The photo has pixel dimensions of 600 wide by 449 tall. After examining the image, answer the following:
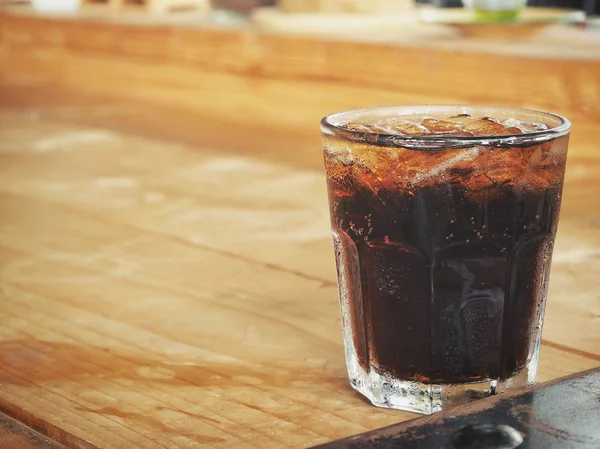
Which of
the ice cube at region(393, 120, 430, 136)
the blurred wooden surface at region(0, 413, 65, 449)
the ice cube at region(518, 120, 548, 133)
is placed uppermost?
the ice cube at region(393, 120, 430, 136)

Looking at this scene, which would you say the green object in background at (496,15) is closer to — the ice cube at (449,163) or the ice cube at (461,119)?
the ice cube at (461,119)

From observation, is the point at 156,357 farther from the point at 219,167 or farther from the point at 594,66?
the point at 594,66

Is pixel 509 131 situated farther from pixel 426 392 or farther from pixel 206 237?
pixel 206 237

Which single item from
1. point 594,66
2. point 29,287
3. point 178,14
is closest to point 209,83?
point 178,14

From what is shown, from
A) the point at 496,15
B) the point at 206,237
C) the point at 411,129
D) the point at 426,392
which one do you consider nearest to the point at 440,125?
the point at 411,129

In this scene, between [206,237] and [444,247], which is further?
[206,237]

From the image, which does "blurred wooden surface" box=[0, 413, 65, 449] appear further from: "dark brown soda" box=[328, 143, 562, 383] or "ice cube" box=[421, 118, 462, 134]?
"ice cube" box=[421, 118, 462, 134]

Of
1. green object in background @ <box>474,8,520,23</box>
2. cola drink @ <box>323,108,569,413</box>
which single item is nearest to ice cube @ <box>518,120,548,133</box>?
cola drink @ <box>323,108,569,413</box>
